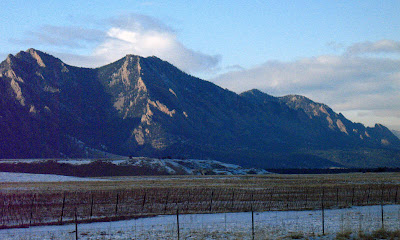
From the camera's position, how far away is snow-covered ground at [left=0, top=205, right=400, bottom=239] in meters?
28.1

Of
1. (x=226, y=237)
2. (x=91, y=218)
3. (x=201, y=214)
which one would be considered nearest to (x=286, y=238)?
(x=226, y=237)

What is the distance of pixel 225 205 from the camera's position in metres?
44.6

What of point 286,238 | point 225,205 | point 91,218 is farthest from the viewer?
point 225,205

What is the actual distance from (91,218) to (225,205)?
45.3 ft

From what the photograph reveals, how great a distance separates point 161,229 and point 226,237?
17.4ft

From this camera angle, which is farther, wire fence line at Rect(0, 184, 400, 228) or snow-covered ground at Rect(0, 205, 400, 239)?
wire fence line at Rect(0, 184, 400, 228)

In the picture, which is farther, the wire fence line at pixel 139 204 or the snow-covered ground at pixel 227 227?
the wire fence line at pixel 139 204

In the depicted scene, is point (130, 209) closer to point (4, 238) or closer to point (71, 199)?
point (71, 199)

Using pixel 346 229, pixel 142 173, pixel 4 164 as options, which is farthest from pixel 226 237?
pixel 4 164

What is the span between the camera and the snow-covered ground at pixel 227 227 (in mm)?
28078

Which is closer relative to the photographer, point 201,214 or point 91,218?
point 91,218

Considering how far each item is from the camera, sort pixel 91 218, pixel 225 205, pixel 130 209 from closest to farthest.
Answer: pixel 91 218, pixel 130 209, pixel 225 205

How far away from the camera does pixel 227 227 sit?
102 ft

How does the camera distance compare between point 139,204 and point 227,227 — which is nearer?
point 227,227
